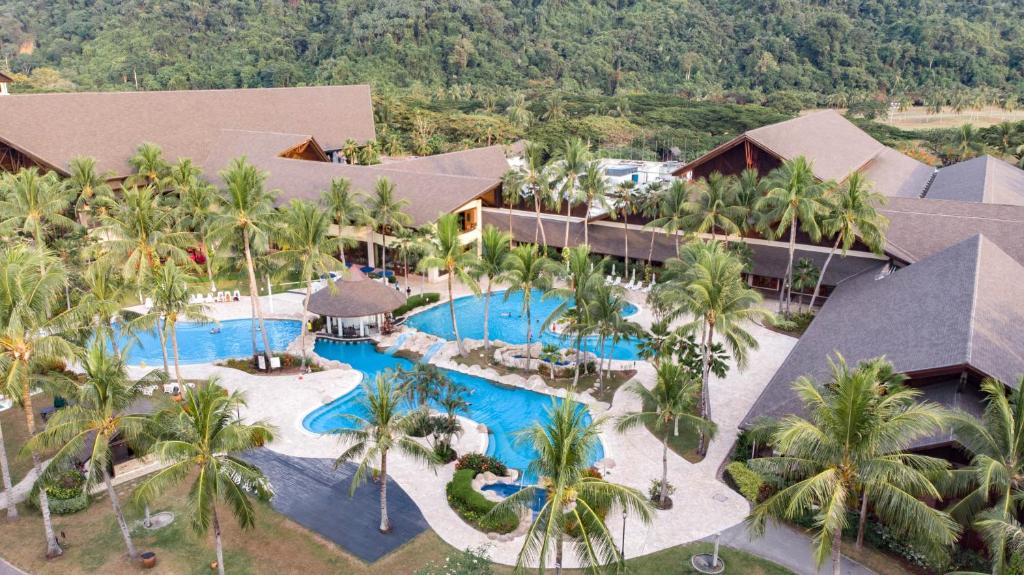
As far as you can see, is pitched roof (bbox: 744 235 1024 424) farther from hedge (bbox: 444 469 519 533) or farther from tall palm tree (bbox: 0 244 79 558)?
tall palm tree (bbox: 0 244 79 558)

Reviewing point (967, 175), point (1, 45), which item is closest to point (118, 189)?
point (967, 175)

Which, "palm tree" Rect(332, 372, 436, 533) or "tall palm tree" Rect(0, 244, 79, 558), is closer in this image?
"tall palm tree" Rect(0, 244, 79, 558)

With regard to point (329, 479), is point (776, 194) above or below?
above

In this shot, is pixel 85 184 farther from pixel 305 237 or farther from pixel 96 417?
pixel 96 417

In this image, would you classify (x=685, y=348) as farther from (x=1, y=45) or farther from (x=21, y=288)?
(x=1, y=45)

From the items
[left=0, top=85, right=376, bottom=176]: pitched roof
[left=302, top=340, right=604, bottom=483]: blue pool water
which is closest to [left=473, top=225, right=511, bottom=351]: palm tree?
[left=302, top=340, right=604, bottom=483]: blue pool water

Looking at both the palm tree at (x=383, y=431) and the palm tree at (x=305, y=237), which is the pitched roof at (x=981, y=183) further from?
the palm tree at (x=383, y=431)

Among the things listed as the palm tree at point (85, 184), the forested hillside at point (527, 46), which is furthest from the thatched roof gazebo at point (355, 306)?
the forested hillside at point (527, 46)
